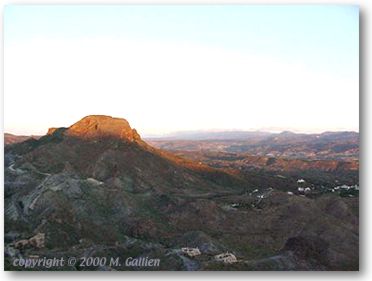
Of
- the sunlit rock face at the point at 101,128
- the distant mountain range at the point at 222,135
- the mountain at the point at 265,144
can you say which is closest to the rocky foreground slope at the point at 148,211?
the sunlit rock face at the point at 101,128

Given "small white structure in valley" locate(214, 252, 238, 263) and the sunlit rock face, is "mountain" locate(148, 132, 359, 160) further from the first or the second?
"small white structure in valley" locate(214, 252, 238, 263)

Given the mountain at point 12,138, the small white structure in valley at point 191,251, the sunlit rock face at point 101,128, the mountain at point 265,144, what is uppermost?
the sunlit rock face at point 101,128

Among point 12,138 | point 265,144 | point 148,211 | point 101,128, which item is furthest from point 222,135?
point 12,138

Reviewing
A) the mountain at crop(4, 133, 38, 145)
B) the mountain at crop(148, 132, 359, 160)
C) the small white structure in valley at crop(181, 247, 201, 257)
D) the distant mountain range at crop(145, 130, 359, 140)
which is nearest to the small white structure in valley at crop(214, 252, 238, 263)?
the small white structure in valley at crop(181, 247, 201, 257)

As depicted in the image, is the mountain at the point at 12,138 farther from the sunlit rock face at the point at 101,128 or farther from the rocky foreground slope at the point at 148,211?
the sunlit rock face at the point at 101,128

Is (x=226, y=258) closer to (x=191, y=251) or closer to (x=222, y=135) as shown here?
(x=191, y=251)

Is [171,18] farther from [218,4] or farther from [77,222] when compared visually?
[77,222]

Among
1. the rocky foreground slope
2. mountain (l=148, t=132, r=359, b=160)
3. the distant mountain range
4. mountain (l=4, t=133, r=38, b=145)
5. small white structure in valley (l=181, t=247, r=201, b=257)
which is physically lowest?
small white structure in valley (l=181, t=247, r=201, b=257)

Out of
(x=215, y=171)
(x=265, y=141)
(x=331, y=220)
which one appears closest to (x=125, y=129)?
(x=215, y=171)

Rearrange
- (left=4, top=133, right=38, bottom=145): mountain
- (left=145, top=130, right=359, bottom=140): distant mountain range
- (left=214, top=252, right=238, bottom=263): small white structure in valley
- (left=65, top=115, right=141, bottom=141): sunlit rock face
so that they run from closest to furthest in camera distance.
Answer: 1. (left=214, top=252, right=238, bottom=263): small white structure in valley
2. (left=4, top=133, right=38, bottom=145): mountain
3. (left=65, top=115, right=141, bottom=141): sunlit rock face
4. (left=145, top=130, right=359, bottom=140): distant mountain range
